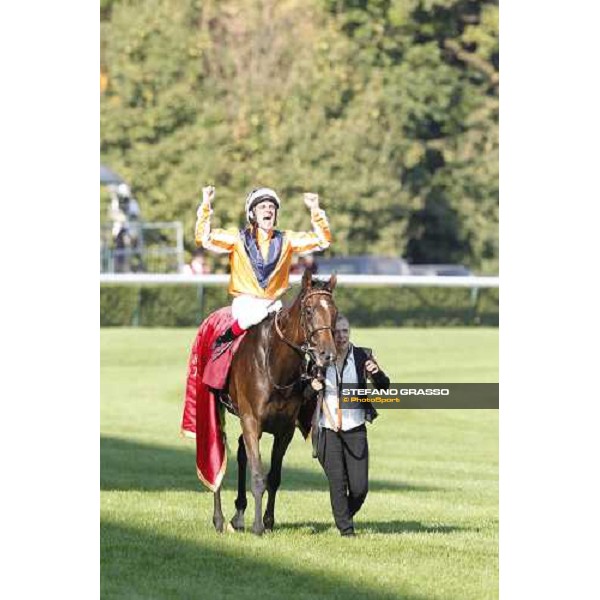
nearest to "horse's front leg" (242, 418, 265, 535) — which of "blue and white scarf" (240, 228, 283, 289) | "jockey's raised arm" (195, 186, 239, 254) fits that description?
"blue and white scarf" (240, 228, 283, 289)

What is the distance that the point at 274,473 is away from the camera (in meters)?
10.4

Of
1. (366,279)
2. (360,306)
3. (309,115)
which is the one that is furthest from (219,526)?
(309,115)

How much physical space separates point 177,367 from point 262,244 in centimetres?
1921

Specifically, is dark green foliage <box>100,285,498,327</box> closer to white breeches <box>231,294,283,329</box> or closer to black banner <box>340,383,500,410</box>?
white breeches <box>231,294,283,329</box>

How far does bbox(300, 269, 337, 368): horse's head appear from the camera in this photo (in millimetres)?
9234

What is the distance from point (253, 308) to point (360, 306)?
21115mm

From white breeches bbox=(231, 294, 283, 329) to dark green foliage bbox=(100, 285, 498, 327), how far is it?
20.5 metres

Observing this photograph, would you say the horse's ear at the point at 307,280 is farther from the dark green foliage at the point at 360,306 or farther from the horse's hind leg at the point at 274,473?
the dark green foliage at the point at 360,306

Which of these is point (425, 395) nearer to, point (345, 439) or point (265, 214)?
point (345, 439)

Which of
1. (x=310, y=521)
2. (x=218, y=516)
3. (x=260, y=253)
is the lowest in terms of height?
(x=310, y=521)

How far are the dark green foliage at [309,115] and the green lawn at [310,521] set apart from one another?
16.1 meters

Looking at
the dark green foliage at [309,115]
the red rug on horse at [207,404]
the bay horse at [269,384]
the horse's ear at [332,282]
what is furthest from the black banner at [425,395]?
the dark green foliage at [309,115]
